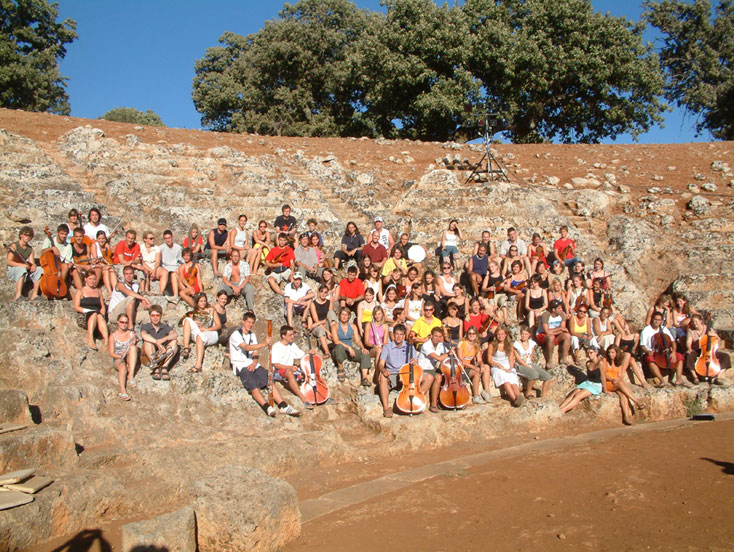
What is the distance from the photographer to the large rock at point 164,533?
498cm

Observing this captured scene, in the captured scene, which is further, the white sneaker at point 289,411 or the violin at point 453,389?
the violin at point 453,389

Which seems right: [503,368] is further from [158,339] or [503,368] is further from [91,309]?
[91,309]

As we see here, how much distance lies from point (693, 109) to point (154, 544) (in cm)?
3077

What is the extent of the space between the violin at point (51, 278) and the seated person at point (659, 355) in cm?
876

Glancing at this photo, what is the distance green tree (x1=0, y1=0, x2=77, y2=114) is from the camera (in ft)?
78.3

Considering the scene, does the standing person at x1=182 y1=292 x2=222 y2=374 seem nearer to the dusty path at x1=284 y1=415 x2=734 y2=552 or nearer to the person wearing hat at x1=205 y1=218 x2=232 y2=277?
the person wearing hat at x1=205 y1=218 x2=232 y2=277

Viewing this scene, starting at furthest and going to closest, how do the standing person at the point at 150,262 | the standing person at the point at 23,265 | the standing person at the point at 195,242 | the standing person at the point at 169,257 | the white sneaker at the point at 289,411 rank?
the standing person at the point at 195,242
the standing person at the point at 169,257
the standing person at the point at 150,262
the standing person at the point at 23,265
the white sneaker at the point at 289,411

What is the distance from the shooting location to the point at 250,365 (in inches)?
325

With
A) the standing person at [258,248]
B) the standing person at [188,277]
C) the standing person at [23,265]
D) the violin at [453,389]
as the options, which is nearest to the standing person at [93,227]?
the standing person at [23,265]

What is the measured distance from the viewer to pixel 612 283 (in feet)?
39.2

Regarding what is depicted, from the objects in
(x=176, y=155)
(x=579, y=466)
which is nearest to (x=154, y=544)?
(x=579, y=466)

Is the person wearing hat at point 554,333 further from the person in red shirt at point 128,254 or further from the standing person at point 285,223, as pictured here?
the person in red shirt at point 128,254

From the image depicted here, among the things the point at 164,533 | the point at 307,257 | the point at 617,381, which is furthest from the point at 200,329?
the point at 617,381

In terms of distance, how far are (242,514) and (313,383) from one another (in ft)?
10.4
